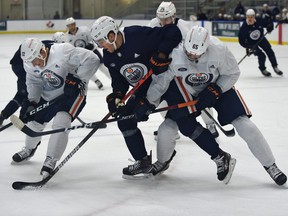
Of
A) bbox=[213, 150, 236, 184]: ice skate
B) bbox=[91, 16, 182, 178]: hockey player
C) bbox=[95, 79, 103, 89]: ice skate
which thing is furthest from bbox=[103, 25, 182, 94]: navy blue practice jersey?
bbox=[95, 79, 103, 89]: ice skate

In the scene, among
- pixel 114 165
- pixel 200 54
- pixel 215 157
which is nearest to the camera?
pixel 200 54

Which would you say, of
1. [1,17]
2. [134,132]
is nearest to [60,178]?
[134,132]

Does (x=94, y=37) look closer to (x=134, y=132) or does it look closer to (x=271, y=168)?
(x=134, y=132)

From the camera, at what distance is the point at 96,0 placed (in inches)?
765

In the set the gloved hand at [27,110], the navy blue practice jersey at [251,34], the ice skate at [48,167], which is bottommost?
the navy blue practice jersey at [251,34]

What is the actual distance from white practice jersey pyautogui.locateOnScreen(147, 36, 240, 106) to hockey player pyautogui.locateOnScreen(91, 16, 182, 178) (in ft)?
0.22

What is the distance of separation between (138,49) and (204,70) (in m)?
0.38

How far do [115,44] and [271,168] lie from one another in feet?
3.45

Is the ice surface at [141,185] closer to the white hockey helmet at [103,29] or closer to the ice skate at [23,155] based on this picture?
the ice skate at [23,155]

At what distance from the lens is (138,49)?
3.27m

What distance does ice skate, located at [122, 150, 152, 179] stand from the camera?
3.43m

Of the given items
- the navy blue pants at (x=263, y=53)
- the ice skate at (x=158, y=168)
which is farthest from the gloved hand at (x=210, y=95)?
the navy blue pants at (x=263, y=53)

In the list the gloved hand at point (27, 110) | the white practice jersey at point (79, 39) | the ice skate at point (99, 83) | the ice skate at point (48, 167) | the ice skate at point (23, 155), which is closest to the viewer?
the ice skate at point (48, 167)

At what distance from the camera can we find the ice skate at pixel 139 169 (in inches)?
135
